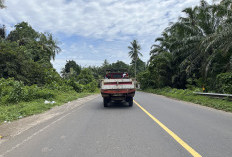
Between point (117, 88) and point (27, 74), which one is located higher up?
point (27, 74)

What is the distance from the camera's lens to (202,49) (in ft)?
55.5

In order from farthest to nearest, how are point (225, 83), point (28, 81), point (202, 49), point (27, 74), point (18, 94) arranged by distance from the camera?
1. point (27, 74)
2. point (28, 81)
3. point (202, 49)
4. point (225, 83)
5. point (18, 94)

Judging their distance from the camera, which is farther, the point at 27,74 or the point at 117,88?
the point at 27,74

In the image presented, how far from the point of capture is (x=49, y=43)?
144ft

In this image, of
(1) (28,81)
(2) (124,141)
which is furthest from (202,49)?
(1) (28,81)

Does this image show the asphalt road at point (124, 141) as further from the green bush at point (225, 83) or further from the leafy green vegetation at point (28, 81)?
the green bush at point (225, 83)

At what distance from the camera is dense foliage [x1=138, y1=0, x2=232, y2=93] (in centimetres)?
1412

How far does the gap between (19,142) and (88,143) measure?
1765 millimetres

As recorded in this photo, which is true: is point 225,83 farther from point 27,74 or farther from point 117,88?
point 27,74

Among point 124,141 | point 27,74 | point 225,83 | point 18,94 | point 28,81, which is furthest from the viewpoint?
point 27,74

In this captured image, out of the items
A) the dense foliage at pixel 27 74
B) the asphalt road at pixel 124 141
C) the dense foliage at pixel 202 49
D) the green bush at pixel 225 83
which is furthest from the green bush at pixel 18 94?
the dense foliage at pixel 202 49

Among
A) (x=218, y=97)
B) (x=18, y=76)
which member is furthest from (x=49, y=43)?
(x=218, y=97)

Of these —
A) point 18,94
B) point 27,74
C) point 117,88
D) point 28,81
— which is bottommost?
point 18,94

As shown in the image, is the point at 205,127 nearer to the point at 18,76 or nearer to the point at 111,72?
the point at 111,72
